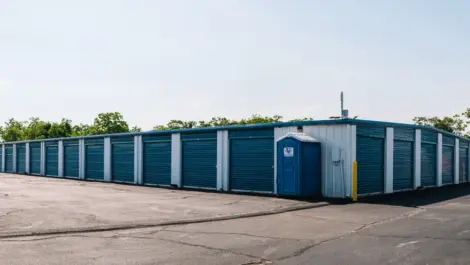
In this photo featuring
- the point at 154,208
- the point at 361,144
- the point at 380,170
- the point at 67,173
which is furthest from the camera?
the point at 67,173

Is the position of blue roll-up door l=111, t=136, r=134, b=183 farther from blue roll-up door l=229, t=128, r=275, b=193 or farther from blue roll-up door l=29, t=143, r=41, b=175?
blue roll-up door l=29, t=143, r=41, b=175

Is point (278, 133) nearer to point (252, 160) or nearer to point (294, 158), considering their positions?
point (252, 160)

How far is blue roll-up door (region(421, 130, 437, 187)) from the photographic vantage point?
77.4 ft

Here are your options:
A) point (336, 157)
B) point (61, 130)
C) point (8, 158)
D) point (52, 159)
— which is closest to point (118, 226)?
point (336, 157)

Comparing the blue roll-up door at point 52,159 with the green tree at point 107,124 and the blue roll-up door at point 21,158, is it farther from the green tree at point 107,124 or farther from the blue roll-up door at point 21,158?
the green tree at point 107,124

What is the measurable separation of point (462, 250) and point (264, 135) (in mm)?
12421

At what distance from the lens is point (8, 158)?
160ft

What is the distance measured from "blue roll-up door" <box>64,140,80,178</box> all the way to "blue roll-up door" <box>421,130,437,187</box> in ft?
80.4

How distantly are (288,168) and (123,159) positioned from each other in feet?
49.2

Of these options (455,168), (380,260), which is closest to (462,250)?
(380,260)

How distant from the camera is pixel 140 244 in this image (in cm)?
859

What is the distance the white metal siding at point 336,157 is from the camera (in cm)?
1722

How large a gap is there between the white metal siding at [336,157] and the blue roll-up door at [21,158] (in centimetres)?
3562

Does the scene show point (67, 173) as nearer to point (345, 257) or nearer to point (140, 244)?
point (140, 244)
